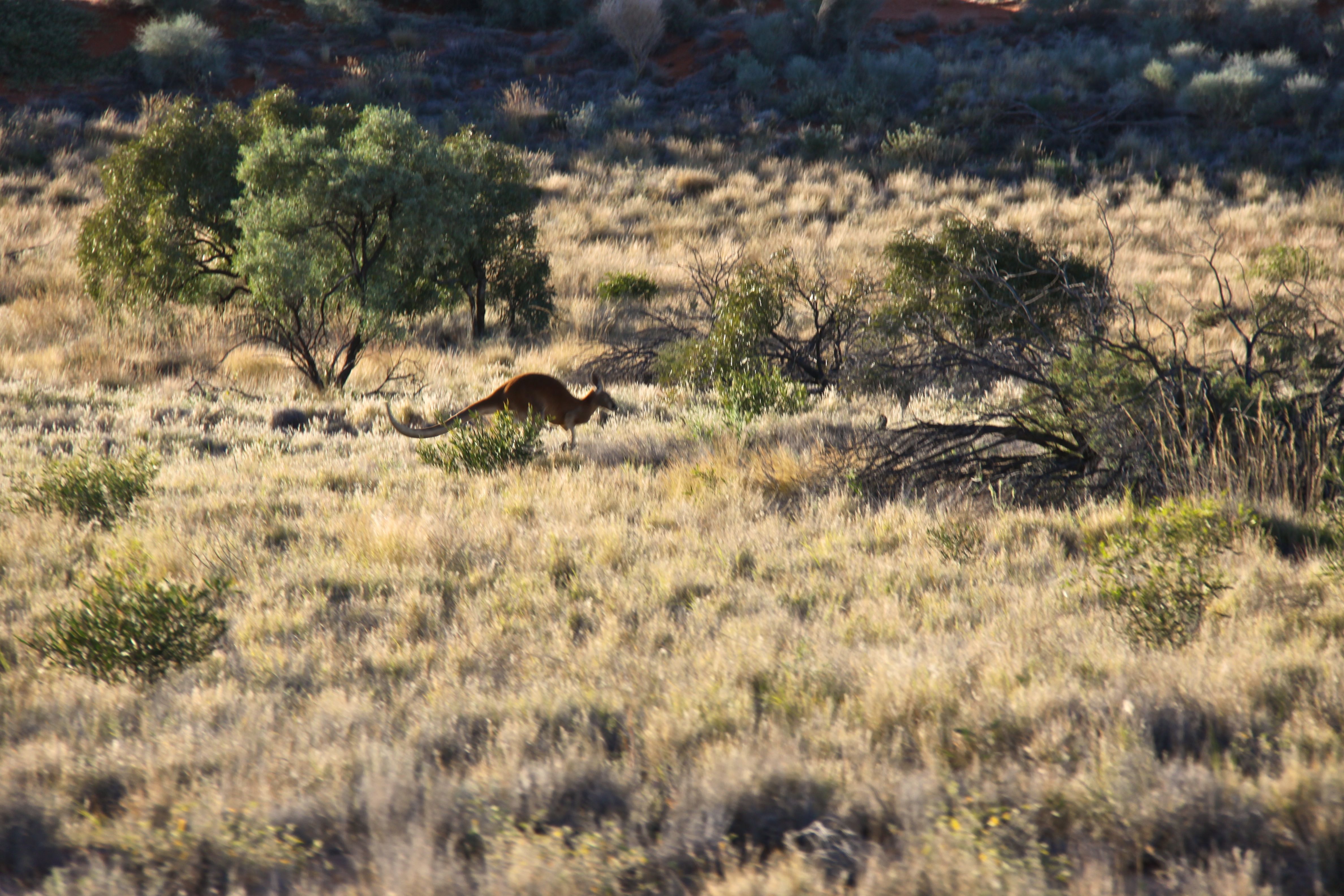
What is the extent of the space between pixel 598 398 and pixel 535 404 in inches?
19.7

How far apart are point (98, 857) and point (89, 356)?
40.7ft

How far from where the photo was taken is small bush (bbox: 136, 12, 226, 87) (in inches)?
1193

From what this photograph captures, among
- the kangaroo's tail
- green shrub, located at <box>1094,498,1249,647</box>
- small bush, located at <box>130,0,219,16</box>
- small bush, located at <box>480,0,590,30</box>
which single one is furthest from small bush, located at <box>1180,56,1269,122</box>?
small bush, located at <box>130,0,219,16</box>

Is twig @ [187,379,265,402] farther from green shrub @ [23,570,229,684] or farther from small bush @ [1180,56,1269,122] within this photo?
small bush @ [1180,56,1269,122]

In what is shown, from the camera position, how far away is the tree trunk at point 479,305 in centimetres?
1512

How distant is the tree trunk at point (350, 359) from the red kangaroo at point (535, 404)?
4817 mm

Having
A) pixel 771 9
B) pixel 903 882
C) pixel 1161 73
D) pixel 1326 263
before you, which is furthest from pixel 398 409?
pixel 771 9

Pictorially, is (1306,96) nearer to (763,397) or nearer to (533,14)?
(763,397)

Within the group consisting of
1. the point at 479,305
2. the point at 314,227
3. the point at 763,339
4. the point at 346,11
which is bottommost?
the point at 763,339

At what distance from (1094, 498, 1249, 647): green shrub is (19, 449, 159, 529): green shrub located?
533 cm

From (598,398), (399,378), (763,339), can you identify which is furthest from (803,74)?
(598,398)

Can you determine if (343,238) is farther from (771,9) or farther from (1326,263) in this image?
(771,9)

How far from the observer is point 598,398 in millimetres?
7203

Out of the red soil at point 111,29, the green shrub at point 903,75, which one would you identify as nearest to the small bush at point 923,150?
the green shrub at point 903,75
